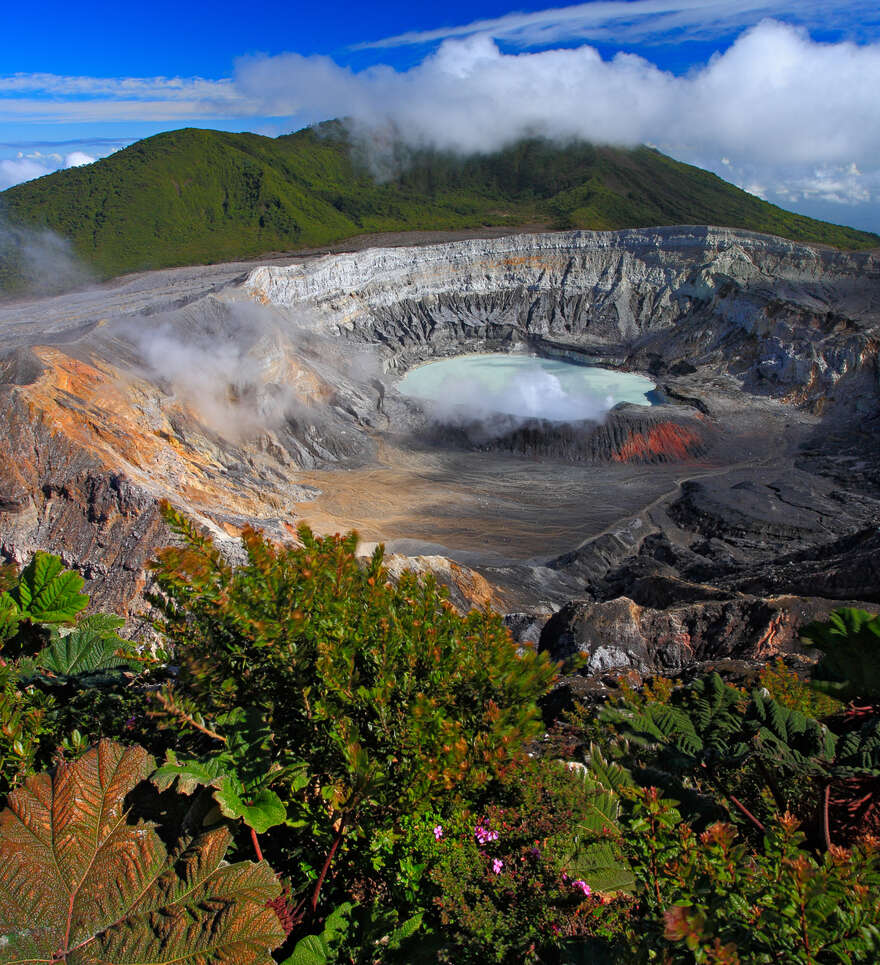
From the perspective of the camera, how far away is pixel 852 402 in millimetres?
45094

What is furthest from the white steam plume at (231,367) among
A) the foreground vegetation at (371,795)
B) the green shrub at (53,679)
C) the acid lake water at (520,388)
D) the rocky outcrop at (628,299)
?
the foreground vegetation at (371,795)

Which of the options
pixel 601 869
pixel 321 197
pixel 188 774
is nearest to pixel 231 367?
pixel 188 774

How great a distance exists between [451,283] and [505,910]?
6995 centimetres

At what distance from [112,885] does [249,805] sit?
0.78 meters

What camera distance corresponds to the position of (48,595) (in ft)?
18.5

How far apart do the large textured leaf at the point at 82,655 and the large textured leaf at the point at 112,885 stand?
1866mm

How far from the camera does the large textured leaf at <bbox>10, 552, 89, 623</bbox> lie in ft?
18.3

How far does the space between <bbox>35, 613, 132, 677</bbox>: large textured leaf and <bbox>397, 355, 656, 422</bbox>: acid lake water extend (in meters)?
39.8

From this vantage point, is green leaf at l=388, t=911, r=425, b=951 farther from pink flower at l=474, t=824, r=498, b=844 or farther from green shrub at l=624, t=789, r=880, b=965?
green shrub at l=624, t=789, r=880, b=965

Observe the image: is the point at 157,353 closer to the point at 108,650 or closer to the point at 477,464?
the point at 477,464

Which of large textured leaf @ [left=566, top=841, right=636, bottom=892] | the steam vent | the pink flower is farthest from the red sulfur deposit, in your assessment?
large textured leaf @ [left=566, top=841, right=636, bottom=892]

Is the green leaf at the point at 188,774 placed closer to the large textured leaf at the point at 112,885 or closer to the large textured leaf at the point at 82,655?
the large textured leaf at the point at 112,885

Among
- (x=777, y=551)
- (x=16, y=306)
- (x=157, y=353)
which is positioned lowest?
(x=777, y=551)

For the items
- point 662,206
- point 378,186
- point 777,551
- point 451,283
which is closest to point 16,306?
point 451,283
